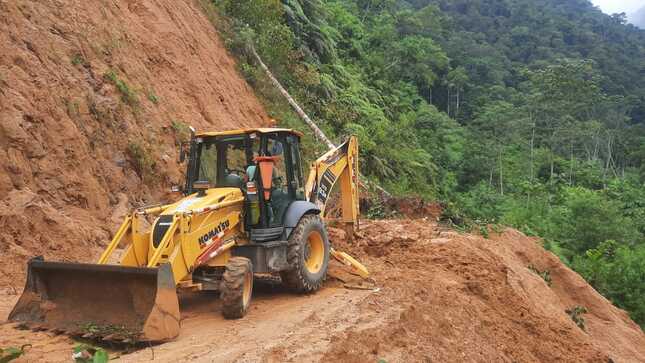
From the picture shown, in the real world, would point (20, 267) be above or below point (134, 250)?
below

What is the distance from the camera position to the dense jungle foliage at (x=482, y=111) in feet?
65.5

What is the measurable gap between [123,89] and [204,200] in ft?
20.0

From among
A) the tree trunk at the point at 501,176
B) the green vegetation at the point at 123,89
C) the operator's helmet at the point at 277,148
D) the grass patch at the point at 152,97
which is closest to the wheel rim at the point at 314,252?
the operator's helmet at the point at 277,148

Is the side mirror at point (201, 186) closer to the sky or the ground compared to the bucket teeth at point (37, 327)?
closer to the sky

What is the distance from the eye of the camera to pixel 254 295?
750 cm

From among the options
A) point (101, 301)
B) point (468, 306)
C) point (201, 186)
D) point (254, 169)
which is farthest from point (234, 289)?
point (468, 306)

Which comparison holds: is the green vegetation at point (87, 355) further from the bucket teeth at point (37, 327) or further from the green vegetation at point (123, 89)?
the green vegetation at point (123, 89)

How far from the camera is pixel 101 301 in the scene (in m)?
5.45

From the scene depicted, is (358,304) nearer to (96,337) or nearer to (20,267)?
(96,337)

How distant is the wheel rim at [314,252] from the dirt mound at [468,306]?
937 mm

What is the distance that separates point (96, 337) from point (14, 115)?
511cm

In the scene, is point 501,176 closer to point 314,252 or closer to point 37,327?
point 314,252

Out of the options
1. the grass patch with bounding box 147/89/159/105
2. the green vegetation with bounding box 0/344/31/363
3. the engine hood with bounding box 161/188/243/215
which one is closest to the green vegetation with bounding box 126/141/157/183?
the grass patch with bounding box 147/89/159/105

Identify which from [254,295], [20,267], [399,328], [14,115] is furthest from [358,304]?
[14,115]
